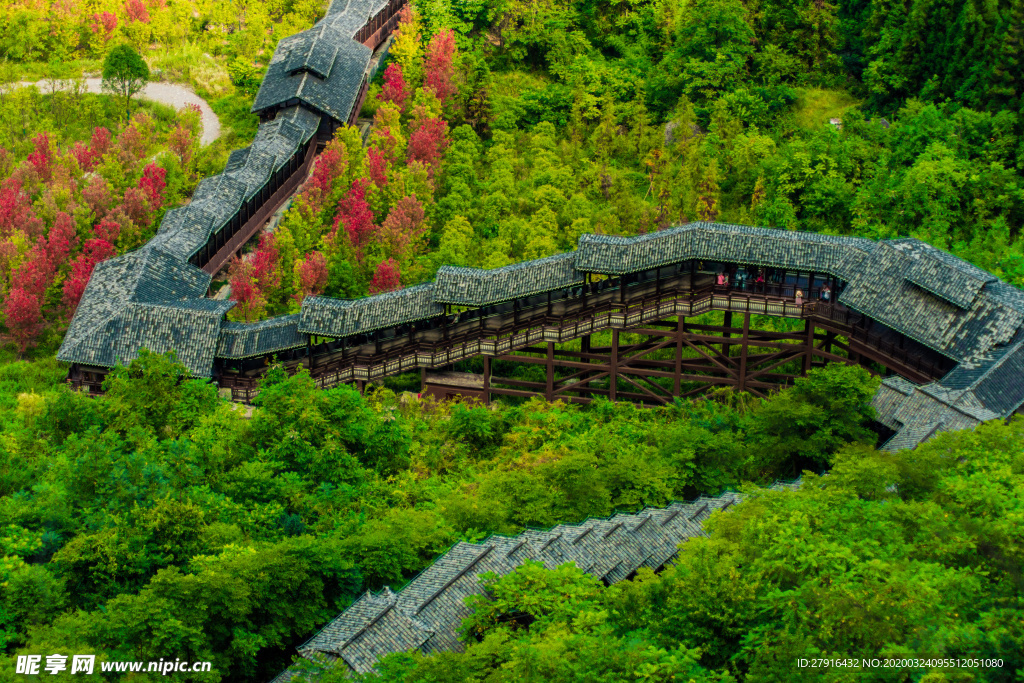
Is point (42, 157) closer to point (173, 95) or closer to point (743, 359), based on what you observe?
point (173, 95)

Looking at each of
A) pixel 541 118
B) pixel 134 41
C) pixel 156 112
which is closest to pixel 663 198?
pixel 541 118

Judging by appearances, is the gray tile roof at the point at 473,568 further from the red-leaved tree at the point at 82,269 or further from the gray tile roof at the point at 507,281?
the red-leaved tree at the point at 82,269

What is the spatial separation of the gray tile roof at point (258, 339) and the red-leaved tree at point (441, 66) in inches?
806

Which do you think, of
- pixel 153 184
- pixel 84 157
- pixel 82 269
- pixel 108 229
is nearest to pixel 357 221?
pixel 153 184

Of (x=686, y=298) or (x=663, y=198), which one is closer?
(x=686, y=298)

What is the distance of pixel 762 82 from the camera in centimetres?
7562

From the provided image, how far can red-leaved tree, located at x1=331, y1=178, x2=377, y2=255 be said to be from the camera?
65.7 m

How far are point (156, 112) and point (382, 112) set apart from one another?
13.8m

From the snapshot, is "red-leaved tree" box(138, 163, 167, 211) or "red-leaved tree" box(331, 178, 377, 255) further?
"red-leaved tree" box(138, 163, 167, 211)

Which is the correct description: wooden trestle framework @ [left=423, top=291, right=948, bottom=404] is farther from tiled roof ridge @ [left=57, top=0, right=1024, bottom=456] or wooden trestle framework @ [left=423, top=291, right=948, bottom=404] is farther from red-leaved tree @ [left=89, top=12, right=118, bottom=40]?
red-leaved tree @ [left=89, top=12, right=118, bottom=40]

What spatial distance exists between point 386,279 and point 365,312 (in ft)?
11.6

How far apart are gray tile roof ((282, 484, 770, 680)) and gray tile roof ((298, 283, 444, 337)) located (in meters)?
15.7

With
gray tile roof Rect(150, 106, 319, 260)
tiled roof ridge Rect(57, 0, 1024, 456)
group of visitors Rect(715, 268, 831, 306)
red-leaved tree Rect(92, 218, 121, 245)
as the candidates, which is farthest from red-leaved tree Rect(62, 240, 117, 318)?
group of visitors Rect(715, 268, 831, 306)

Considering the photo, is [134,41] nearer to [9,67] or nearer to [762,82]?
[9,67]
